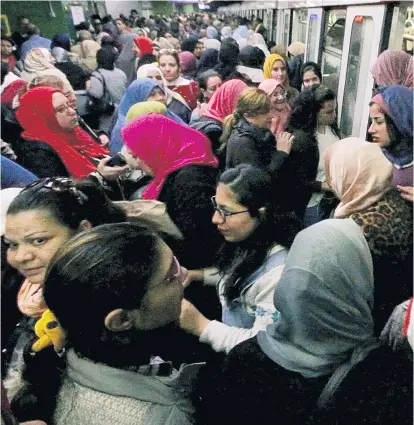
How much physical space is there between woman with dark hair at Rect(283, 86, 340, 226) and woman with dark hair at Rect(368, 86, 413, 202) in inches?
15.0

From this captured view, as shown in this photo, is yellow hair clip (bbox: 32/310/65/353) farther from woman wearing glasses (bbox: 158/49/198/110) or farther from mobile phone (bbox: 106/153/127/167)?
woman wearing glasses (bbox: 158/49/198/110)

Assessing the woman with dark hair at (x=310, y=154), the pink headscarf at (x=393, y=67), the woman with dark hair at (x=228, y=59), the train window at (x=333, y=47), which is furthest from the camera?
the woman with dark hair at (x=228, y=59)

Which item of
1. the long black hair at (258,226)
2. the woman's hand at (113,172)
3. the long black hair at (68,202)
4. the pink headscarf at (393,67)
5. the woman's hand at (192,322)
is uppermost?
the pink headscarf at (393,67)

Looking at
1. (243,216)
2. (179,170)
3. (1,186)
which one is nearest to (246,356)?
(243,216)

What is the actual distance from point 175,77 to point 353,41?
157 centimetres

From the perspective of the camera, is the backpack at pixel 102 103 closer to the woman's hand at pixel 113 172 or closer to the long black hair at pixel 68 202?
the woman's hand at pixel 113 172

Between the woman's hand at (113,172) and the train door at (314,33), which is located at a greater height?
the train door at (314,33)

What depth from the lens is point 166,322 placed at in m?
0.94

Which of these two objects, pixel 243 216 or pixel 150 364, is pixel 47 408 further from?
pixel 243 216

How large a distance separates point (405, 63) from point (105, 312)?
2.52 metres

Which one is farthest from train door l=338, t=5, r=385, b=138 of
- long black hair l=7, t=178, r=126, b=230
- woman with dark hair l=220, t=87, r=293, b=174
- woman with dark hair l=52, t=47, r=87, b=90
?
woman with dark hair l=52, t=47, r=87, b=90

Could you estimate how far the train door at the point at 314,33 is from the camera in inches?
166

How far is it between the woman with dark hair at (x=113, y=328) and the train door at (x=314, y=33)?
3.99 metres

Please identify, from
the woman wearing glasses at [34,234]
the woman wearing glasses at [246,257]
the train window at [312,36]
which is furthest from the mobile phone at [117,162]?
the train window at [312,36]
